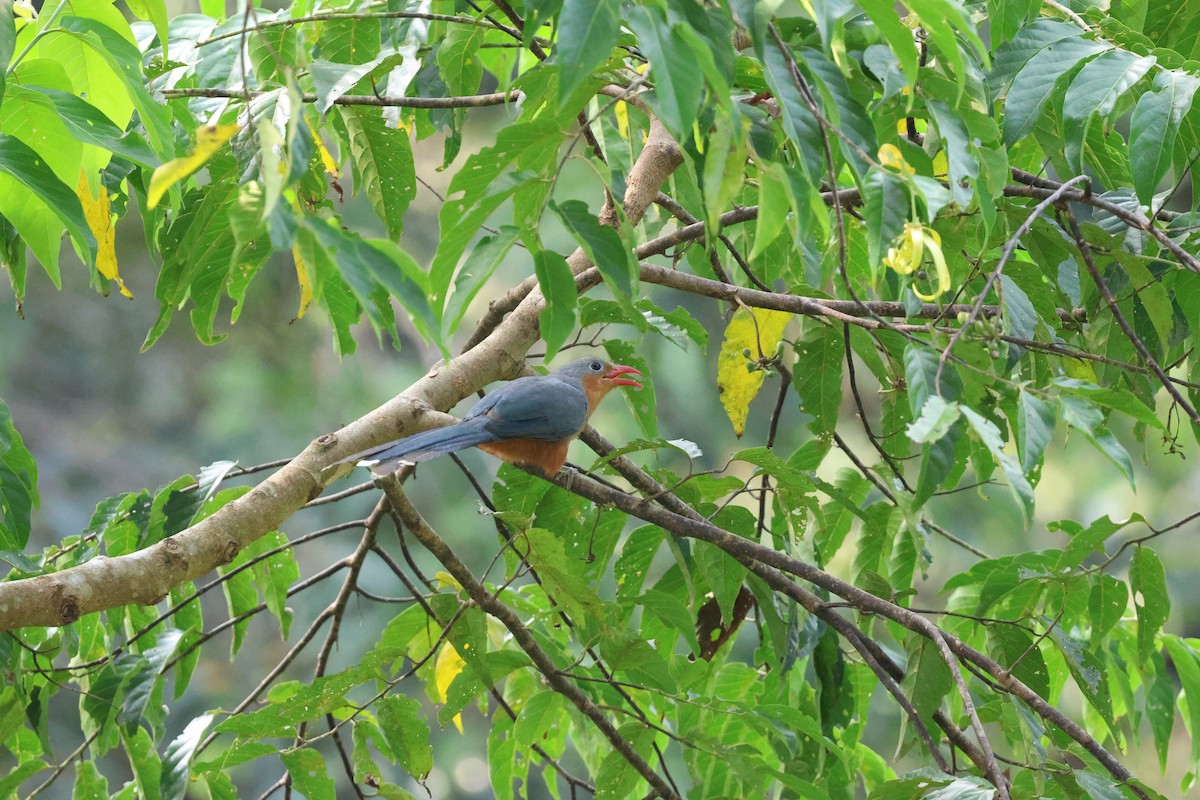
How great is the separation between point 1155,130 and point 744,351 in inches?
32.5

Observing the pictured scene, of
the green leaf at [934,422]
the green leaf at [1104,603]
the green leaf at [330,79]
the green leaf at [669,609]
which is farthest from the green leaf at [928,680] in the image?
the green leaf at [330,79]

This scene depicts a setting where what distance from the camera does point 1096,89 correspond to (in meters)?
1.65

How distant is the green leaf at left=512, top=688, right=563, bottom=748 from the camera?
1909 millimetres

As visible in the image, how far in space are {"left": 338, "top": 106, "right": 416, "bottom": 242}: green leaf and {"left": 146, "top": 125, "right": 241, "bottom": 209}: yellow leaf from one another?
95 cm

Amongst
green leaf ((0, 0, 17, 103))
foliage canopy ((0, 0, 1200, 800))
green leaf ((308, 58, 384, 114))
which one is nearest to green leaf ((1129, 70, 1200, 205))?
foliage canopy ((0, 0, 1200, 800))

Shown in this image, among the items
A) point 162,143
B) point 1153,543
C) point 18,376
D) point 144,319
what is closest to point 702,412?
point 1153,543

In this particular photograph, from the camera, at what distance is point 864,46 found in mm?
1613

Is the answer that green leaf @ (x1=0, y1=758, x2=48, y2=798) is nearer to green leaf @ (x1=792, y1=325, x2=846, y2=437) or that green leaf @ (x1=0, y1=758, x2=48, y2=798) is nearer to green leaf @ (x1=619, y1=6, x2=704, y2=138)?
green leaf @ (x1=792, y1=325, x2=846, y2=437)

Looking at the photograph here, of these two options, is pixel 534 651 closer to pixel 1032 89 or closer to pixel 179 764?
pixel 179 764

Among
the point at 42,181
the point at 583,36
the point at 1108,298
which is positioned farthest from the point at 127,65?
the point at 1108,298

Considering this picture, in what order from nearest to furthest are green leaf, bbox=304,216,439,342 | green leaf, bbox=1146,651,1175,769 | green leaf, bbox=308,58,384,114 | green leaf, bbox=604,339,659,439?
1. green leaf, bbox=304,216,439,342
2. green leaf, bbox=308,58,384,114
3. green leaf, bbox=1146,651,1175,769
4. green leaf, bbox=604,339,659,439

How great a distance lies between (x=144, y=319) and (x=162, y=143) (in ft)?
25.3

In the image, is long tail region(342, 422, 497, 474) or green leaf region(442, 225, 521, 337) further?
long tail region(342, 422, 497, 474)

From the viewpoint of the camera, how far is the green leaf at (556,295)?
1.29 meters
